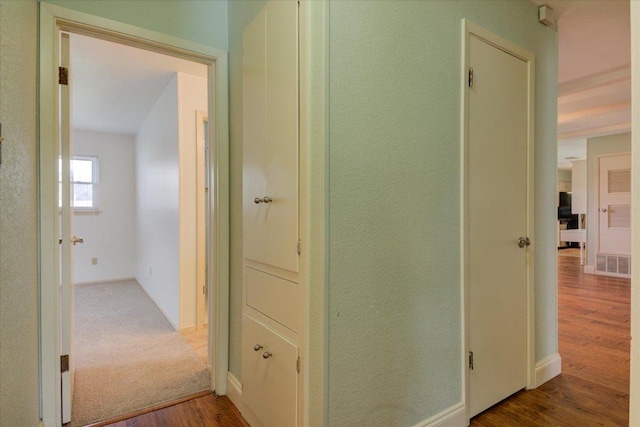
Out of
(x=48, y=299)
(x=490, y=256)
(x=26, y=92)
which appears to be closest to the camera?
(x=26, y=92)

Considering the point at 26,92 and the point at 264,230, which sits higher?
the point at 26,92

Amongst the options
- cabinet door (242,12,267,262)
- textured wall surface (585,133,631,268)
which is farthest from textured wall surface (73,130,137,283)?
textured wall surface (585,133,631,268)

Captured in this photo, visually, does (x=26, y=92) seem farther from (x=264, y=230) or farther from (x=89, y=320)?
(x=89, y=320)

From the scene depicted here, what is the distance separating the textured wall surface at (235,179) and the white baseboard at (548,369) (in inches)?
73.2

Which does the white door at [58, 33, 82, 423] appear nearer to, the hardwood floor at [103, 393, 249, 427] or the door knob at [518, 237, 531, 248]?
the hardwood floor at [103, 393, 249, 427]

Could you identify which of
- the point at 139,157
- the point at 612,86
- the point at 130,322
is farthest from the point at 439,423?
the point at 139,157

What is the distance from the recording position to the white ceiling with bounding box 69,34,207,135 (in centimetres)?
280

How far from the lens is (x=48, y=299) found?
1559mm

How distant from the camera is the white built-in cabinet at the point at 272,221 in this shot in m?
1.36

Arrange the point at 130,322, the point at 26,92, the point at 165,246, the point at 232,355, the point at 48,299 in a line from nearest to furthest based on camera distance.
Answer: the point at 26,92 < the point at 48,299 < the point at 232,355 < the point at 130,322 < the point at 165,246

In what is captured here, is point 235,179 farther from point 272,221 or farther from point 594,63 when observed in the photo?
point 594,63

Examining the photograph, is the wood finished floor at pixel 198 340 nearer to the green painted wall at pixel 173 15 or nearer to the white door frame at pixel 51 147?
the white door frame at pixel 51 147

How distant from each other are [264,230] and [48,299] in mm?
1049

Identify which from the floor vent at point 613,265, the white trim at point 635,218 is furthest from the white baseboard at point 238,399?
the floor vent at point 613,265
